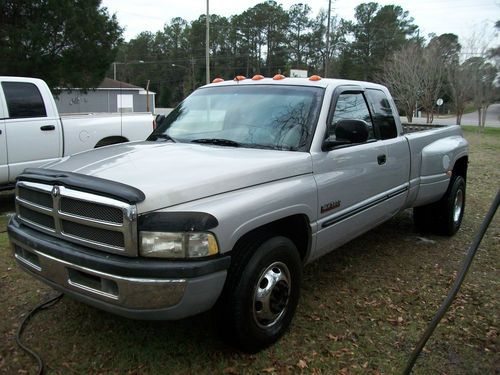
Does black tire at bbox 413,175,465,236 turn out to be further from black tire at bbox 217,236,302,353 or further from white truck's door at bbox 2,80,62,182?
white truck's door at bbox 2,80,62,182

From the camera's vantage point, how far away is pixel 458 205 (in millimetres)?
6156

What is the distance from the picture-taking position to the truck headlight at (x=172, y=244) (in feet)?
8.61

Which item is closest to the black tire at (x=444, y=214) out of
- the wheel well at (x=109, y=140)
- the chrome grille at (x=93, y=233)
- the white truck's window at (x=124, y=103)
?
the chrome grille at (x=93, y=233)

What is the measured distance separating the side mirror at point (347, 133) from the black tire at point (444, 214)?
2535 mm

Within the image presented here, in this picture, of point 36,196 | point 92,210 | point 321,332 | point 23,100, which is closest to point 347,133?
point 321,332

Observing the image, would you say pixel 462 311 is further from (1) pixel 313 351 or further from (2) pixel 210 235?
(2) pixel 210 235

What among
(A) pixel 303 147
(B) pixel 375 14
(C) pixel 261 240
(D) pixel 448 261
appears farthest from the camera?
(B) pixel 375 14

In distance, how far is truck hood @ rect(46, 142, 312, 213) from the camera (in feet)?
9.02

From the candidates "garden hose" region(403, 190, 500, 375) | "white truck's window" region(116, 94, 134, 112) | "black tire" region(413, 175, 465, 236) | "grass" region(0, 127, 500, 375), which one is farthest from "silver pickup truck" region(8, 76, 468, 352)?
"white truck's window" region(116, 94, 134, 112)

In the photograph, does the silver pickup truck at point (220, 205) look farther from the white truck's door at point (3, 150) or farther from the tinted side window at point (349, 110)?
the white truck's door at point (3, 150)

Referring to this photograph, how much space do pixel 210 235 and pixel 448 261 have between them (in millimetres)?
3394

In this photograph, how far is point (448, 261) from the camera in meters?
5.10

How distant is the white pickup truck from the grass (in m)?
2.06

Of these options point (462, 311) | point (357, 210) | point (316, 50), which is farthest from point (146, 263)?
point (316, 50)
